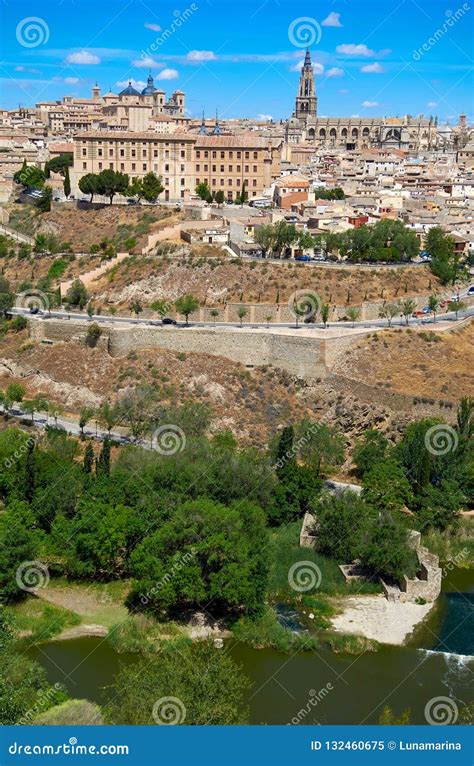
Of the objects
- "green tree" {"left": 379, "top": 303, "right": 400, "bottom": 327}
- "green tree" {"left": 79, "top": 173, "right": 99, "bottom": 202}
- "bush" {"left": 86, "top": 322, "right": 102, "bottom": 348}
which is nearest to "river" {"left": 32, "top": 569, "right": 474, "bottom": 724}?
"bush" {"left": 86, "top": 322, "right": 102, "bottom": 348}

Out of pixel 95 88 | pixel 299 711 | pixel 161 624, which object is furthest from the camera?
pixel 95 88

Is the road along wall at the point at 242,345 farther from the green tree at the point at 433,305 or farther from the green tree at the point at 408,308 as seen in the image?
the green tree at the point at 433,305

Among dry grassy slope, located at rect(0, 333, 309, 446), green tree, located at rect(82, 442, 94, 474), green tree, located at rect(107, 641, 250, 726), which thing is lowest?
green tree, located at rect(107, 641, 250, 726)

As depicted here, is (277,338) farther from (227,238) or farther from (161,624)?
(161,624)

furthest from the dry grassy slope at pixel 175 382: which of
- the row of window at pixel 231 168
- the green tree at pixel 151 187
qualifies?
the row of window at pixel 231 168

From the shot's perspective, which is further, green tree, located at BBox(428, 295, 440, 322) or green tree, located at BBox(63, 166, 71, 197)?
green tree, located at BBox(63, 166, 71, 197)

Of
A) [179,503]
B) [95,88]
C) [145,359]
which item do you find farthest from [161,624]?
[95,88]

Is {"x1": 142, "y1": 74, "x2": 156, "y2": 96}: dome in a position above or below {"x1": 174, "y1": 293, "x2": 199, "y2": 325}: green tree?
above

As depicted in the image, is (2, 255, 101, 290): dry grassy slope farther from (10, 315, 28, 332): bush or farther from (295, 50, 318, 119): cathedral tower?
(295, 50, 318, 119): cathedral tower
